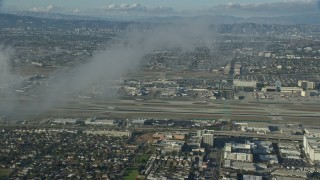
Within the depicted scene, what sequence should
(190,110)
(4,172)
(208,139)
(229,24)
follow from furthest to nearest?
(229,24) < (190,110) < (208,139) < (4,172)

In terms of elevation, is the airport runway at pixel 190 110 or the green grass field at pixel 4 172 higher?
the green grass field at pixel 4 172

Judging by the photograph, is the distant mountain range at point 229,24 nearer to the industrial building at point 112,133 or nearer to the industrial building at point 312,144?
the industrial building at point 112,133

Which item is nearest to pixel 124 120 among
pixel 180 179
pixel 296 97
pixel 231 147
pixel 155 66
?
pixel 231 147

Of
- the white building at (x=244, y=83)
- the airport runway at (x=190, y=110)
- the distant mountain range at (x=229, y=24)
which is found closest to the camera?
the airport runway at (x=190, y=110)

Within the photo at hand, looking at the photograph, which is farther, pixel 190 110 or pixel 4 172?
pixel 190 110

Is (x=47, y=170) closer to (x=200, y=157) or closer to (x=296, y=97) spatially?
(x=200, y=157)

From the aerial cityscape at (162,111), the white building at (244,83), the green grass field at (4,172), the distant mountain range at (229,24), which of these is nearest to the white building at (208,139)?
the aerial cityscape at (162,111)

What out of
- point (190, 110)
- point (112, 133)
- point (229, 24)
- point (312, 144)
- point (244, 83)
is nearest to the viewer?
point (312, 144)

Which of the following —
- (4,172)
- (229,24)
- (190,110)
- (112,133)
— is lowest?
(190,110)

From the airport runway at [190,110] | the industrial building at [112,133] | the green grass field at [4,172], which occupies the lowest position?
the airport runway at [190,110]

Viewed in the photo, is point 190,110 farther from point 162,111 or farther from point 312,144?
point 312,144

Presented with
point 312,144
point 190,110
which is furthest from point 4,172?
point 190,110
